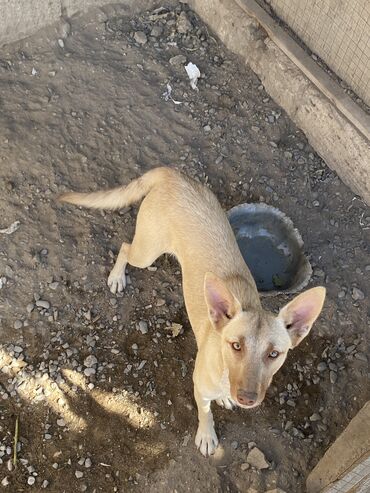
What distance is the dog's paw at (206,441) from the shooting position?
14.3 feet

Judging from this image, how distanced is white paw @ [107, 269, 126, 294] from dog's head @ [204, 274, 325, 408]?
5.46 ft

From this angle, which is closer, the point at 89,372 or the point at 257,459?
the point at 257,459

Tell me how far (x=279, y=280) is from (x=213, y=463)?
63.7 inches

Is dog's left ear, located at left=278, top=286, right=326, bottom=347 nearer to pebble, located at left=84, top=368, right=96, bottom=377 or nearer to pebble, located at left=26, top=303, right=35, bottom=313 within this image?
pebble, located at left=84, top=368, right=96, bottom=377

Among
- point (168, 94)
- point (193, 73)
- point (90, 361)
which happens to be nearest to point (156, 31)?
point (193, 73)

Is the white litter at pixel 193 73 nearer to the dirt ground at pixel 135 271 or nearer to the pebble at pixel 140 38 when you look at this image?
the dirt ground at pixel 135 271

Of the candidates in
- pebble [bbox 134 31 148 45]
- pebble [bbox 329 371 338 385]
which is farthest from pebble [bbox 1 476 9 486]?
pebble [bbox 134 31 148 45]

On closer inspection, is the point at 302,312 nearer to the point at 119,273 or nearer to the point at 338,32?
the point at 119,273

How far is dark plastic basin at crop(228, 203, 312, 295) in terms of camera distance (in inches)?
198

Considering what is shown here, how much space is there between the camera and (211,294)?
334 cm

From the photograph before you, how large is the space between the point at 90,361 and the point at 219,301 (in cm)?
170

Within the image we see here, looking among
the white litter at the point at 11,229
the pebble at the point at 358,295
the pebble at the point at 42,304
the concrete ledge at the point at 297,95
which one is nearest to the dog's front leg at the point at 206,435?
the pebble at the point at 42,304

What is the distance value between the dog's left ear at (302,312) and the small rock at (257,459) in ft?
4.39

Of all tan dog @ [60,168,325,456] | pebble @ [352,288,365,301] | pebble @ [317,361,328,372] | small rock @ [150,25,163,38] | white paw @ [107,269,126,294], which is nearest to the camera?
tan dog @ [60,168,325,456]
